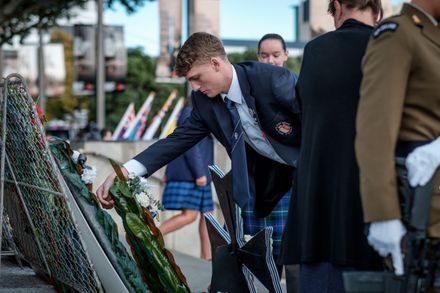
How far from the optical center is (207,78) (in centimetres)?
508

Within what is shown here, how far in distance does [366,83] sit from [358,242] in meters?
0.62

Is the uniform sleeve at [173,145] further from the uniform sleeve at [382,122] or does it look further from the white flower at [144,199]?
the uniform sleeve at [382,122]

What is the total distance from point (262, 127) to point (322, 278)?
1.57 meters

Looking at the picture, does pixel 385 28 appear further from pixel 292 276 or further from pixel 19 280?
pixel 19 280

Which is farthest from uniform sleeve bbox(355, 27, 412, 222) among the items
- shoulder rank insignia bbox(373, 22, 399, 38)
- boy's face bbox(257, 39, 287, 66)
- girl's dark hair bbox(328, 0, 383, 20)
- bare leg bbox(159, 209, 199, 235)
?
bare leg bbox(159, 209, 199, 235)

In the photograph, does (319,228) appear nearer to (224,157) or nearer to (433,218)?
(433,218)

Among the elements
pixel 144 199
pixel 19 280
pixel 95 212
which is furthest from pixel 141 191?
pixel 19 280

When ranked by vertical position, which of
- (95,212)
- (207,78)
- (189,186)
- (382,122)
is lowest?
(189,186)

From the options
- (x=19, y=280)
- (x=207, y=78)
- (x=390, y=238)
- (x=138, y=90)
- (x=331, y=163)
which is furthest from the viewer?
(x=138, y=90)

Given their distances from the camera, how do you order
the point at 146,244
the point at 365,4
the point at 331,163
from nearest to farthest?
the point at 331,163 < the point at 365,4 < the point at 146,244

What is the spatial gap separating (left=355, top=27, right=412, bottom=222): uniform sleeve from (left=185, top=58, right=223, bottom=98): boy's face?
6.29 feet

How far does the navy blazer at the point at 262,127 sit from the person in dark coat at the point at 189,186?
4142 mm

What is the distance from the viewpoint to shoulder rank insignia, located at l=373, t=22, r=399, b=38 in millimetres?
3180

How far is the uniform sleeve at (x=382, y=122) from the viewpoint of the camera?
10.1ft
